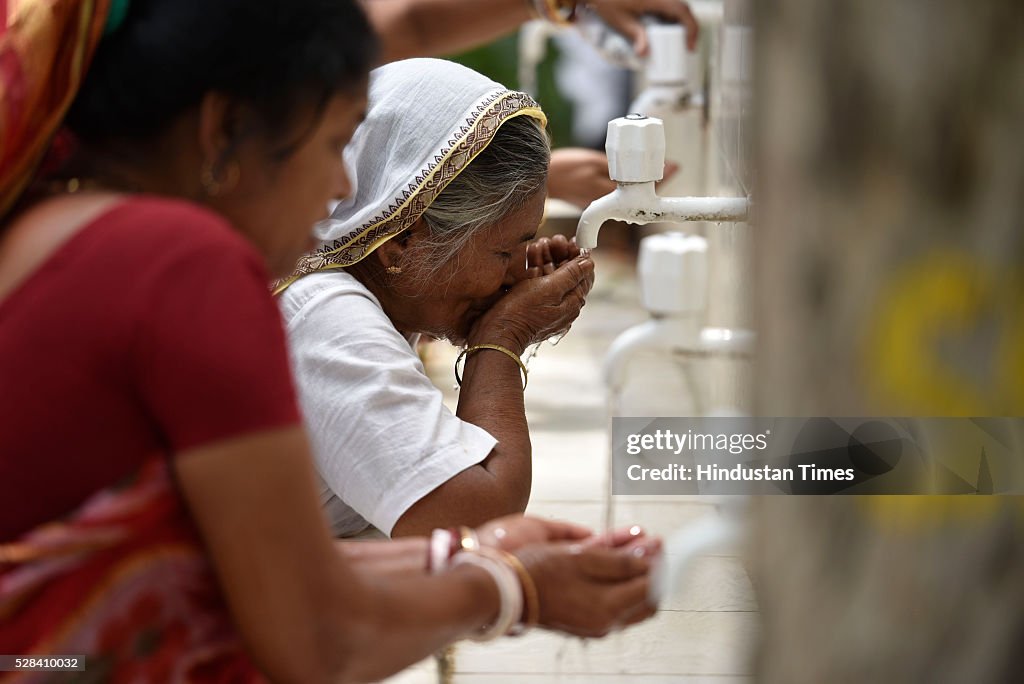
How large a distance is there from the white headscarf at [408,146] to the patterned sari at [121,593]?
86cm

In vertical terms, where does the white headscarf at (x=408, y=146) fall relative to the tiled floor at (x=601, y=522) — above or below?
above

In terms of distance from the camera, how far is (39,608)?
1.11 metres

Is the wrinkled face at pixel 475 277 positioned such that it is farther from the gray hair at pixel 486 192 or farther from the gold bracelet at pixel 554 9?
the gold bracelet at pixel 554 9

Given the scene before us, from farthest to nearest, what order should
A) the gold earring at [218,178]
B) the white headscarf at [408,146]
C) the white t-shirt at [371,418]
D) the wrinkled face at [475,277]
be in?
1. the wrinkled face at [475,277]
2. the white headscarf at [408,146]
3. the white t-shirt at [371,418]
4. the gold earring at [218,178]

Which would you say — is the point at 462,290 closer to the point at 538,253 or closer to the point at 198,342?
the point at 538,253

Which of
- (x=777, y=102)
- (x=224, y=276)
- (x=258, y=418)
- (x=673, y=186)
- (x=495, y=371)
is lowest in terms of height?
(x=673, y=186)

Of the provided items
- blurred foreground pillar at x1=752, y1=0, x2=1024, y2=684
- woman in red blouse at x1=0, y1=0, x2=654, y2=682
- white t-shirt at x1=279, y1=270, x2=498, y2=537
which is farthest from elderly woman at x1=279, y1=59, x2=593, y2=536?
blurred foreground pillar at x1=752, y1=0, x2=1024, y2=684

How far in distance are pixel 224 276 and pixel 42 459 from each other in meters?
0.23

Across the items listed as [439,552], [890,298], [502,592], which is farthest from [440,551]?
[890,298]

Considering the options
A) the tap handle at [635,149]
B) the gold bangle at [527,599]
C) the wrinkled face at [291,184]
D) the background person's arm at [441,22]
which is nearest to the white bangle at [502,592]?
the gold bangle at [527,599]

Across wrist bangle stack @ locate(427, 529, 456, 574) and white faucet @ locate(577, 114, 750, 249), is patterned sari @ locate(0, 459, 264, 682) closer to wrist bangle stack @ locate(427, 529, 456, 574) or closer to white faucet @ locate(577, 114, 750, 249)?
wrist bangle stack @ locate(427, 529, 456, 574)

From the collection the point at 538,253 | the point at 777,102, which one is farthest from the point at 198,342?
the point at 538,253

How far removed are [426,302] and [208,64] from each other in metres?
0.96

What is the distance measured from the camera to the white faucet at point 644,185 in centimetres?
195
